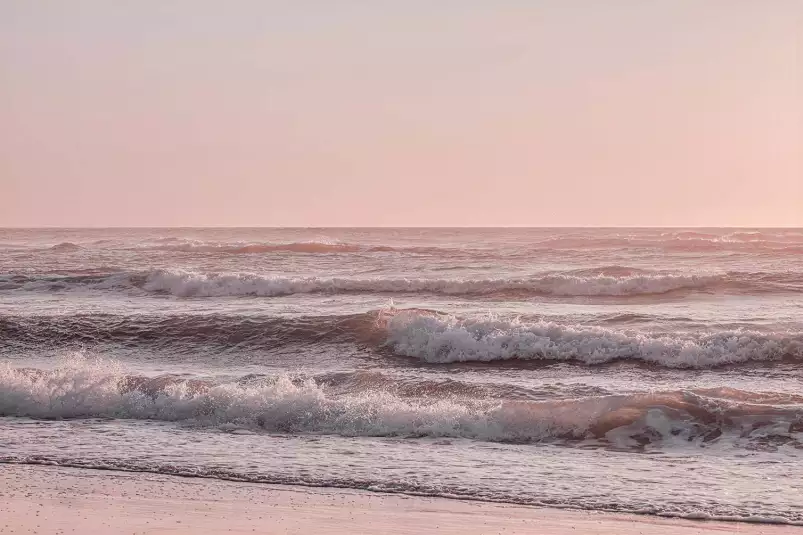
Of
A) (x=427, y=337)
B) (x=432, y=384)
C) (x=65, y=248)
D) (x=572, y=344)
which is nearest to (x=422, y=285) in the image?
(x=427, y=337)

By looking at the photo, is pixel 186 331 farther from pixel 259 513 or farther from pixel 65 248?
pixel 65 248

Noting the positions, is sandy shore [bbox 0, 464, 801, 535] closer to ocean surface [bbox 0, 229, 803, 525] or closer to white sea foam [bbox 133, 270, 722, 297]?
ocean surface [bbox 0, 229, 803, 525]

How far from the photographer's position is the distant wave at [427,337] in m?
16.0

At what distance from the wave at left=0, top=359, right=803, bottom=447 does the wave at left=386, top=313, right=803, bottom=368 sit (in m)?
3.84

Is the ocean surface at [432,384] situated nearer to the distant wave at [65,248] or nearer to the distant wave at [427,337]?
the distant wave at [427,337]

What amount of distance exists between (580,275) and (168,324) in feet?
46.8

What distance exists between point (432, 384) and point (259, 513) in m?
6.15

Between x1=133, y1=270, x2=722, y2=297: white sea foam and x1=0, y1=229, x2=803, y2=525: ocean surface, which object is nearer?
x1=0, y1=229, x2=803, y2=525: ocean surface

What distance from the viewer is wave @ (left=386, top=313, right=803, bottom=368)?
15.9 m

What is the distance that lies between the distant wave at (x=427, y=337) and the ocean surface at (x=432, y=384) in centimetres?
5

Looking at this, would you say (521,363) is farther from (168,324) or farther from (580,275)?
(580,275)

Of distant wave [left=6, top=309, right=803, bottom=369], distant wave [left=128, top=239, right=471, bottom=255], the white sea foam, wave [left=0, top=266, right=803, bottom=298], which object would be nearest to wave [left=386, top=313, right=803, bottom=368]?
distant wave [left=6, top=309, right=803, bottom=369]

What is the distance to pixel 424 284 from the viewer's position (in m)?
26.8

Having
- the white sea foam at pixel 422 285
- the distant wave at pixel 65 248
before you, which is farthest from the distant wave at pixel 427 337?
the distant wave at pixel 65 248
